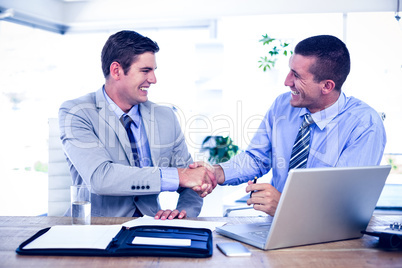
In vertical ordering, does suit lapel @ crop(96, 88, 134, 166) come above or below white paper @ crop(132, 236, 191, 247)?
above

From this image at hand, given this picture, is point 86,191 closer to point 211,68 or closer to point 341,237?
point 341,237

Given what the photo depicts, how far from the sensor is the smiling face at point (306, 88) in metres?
2.17

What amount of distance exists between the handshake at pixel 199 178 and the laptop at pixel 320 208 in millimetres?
591

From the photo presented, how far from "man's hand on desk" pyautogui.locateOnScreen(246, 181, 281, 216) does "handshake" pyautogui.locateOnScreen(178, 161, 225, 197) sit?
0.46 m

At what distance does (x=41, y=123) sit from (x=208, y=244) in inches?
199

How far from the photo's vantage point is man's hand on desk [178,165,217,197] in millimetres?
2025

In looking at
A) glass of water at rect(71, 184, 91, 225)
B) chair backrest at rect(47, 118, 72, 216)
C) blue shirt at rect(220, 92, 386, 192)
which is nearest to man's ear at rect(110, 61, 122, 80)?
chair backrest at rect(47, 118, 72, 216)

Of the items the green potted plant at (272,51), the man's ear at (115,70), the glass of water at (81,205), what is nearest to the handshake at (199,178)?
Answer: the glass of water at (81,205)

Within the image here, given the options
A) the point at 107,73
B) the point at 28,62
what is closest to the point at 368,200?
the point at 107,73

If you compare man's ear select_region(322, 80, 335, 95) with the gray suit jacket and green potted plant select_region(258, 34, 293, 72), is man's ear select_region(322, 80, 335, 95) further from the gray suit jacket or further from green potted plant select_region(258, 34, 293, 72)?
green potted plant select_region(258, 34, 293, 72)

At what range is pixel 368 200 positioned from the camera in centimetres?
139

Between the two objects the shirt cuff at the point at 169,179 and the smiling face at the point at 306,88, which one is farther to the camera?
the smiling face at the point at 306,88

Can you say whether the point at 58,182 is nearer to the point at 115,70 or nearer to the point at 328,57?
the point at 115,70

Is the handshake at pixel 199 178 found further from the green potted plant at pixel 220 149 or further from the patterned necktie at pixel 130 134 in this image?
the green potted plant at pixel 220 149
